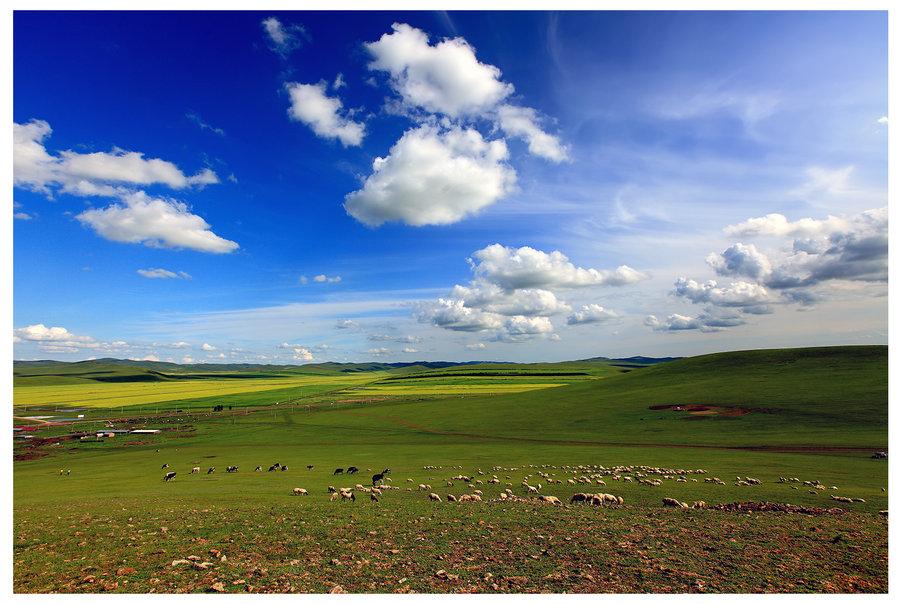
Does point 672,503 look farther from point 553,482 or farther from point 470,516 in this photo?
point 470,516

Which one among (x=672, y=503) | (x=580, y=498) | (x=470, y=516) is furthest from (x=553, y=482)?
(x=470, y=516)

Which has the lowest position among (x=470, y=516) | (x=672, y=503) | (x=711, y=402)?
(x=711, y=402)

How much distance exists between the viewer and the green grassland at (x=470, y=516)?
1202 centimetres

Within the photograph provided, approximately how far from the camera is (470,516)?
Answer: 18.8 meters

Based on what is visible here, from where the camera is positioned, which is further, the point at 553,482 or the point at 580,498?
the point at 553,482

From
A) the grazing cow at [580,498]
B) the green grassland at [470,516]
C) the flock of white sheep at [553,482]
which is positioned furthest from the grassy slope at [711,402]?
the grazing cow at [580,498]

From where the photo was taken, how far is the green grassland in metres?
12.0

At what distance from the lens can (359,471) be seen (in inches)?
1368

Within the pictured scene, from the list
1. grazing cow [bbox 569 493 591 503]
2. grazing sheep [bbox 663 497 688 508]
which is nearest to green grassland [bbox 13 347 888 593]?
grazing sheep [bbox 663 497 688 508]

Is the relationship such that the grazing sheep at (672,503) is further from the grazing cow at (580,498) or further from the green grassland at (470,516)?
the grazing cow at (580,498)

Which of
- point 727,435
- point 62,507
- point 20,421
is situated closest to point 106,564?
point 62,507

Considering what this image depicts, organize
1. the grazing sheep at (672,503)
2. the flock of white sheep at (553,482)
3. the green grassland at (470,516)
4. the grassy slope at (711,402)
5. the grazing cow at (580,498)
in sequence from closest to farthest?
the green grassland at (470,516) → the grazing sheep at (672,503) → the flock of white sheep at (553,482) → the grazing cow at (580,498) → the grassy slope at (711,402)

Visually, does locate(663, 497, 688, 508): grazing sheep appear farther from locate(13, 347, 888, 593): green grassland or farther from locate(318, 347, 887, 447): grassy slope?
locate(318, 347, 887, 447): grassy slope

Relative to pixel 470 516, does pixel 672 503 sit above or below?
below
